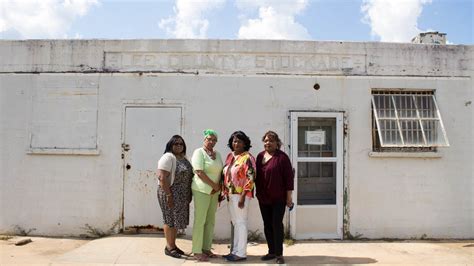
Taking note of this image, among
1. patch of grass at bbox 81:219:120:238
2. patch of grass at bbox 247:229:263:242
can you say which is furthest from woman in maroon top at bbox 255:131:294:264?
patch of grass at bbox 81:219:120:238

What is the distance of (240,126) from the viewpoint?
6539 millimetres

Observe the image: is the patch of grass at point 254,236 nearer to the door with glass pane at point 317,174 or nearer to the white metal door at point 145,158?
the door with glass pane at point 317,174

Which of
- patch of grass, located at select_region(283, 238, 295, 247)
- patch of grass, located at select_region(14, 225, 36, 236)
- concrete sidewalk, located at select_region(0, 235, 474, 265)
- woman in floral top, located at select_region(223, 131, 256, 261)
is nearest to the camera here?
woman in floral top, located at select_region(223, 131, 256, 261)

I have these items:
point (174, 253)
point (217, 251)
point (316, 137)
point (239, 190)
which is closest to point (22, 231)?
point (174, 253)

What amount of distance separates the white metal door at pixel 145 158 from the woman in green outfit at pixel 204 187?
50.0 inches

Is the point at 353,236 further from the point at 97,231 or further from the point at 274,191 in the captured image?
the point at 97,231

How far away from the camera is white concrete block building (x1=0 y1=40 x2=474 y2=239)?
21.4ft

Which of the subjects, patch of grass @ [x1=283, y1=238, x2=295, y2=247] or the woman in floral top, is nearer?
the woman in floral top

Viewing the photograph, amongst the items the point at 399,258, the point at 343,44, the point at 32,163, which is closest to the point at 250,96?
the point at 343,44

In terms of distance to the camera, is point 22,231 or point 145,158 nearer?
point 145,158

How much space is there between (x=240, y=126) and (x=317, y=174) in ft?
4.81

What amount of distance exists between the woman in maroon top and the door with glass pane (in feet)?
3.84

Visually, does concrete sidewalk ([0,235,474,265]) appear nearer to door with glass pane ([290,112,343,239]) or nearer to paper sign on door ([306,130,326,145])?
door with glass pane ([290,112,343,239])

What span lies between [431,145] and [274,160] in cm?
292
